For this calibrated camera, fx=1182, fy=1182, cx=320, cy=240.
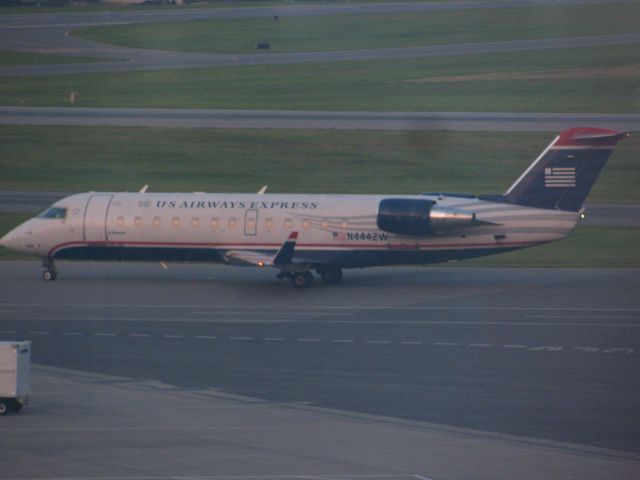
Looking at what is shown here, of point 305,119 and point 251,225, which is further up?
point 305,119

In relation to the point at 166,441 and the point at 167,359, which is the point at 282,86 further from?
the point at 166,441

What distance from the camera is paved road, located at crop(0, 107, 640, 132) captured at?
72562 mm

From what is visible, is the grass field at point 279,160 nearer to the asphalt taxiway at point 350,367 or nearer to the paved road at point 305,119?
the paved road at point 305,119

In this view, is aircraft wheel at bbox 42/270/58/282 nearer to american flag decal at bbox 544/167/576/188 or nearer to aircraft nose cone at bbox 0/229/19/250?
aircraft nose cone at bbox 0/229/19/250

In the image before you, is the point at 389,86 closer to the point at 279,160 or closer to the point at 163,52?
the point at 163,52

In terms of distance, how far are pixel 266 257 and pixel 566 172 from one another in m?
10.2

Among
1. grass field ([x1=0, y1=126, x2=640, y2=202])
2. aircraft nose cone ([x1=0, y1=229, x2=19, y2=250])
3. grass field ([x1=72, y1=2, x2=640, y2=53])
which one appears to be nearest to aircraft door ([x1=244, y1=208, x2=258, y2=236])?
aircraft nose cone ([x1=0, y1=229, x2=19, y2=250])

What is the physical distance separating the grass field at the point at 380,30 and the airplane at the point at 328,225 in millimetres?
53889

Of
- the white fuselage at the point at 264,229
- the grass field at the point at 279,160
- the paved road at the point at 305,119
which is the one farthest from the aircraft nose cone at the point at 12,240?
the paved road at the point at 305,119

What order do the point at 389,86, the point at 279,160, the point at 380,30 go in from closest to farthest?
1. the point at 279,160
2. the point at 389,86
3. the point at 380,30

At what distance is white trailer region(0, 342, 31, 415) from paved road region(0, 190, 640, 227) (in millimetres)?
33426

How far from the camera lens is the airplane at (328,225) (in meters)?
38.3

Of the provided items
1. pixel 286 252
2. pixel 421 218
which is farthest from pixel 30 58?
pixel 421 218

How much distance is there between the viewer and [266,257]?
38.9 m
